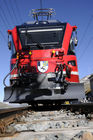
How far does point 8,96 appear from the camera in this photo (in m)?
7.74

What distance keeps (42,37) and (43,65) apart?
1576 millimetres

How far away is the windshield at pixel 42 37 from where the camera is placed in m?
8.37

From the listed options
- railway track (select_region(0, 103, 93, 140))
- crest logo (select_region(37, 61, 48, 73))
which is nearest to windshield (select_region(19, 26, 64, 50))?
crest logo (select_region(37, 61, 48, 73))

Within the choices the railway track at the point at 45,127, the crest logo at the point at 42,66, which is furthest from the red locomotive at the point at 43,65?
the railway track at the point at 45,127

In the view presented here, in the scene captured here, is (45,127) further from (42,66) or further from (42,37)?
(42,37)

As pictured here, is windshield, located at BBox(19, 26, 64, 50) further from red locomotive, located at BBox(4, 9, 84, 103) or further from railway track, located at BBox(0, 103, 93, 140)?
railway track, located at BBox(0, 103, 93, 140)

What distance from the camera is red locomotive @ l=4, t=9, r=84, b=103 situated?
7457 mm

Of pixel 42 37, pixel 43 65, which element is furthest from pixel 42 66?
pixel 42 37

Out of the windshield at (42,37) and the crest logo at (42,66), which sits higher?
the windshield at (42,37)

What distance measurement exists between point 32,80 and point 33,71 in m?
0.38

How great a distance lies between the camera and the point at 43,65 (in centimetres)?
766

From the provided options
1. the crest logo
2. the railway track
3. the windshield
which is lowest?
the railway track

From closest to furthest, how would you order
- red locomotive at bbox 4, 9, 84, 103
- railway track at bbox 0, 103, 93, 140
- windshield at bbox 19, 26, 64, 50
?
railway track at bbox 0, 103, 93, 140, red locomotive at bbox 4, 9, 84, 103, windshield at bbox 19, 26, 64, 50

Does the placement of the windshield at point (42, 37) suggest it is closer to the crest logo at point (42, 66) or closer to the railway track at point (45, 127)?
the crest logo at point (42, 66)
